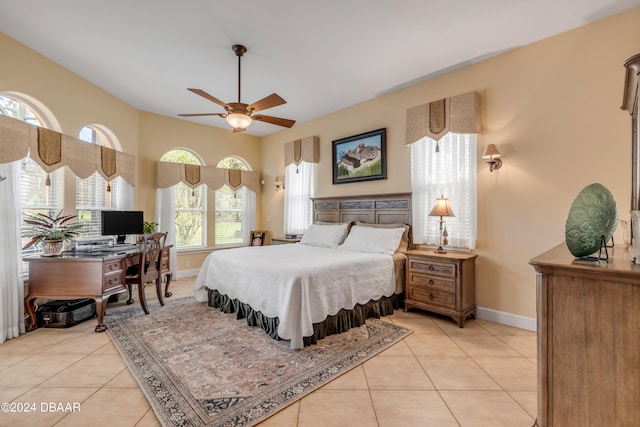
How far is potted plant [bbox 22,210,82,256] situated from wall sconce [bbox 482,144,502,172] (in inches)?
188

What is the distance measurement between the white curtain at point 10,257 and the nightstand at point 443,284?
4.18m

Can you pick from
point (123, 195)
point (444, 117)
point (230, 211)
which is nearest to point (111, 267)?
point (123, 195)

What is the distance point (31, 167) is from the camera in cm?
326

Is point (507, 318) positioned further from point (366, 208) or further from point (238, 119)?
point (238, 119)

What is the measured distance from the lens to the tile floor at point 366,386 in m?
1.74

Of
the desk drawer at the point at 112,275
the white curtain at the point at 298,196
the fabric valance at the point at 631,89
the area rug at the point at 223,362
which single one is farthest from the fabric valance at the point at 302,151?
the fabric valance at the point at 631,89

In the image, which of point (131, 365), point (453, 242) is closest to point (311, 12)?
point (453, 242)

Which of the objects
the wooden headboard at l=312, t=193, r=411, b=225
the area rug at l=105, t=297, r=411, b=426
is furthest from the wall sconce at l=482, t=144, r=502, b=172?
the area rug at l=105, t=297, r=411, b=426

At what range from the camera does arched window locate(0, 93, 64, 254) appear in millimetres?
3125

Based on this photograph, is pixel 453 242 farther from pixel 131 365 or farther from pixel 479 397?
pixel 131 365

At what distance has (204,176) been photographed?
5.68m

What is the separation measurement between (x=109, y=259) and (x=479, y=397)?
3642 mm

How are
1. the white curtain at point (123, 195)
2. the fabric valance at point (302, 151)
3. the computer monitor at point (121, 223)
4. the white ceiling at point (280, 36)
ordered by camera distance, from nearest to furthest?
1. the white ceiling at point (280, 36)
2. the computer monitor at point (121, 223)
3. the white curtain at point (123, 195)
4. the fabric valance at point (302, 151)

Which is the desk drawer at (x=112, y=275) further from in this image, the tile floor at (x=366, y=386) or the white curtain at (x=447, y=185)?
the white curtain at (x=447, y=185)
